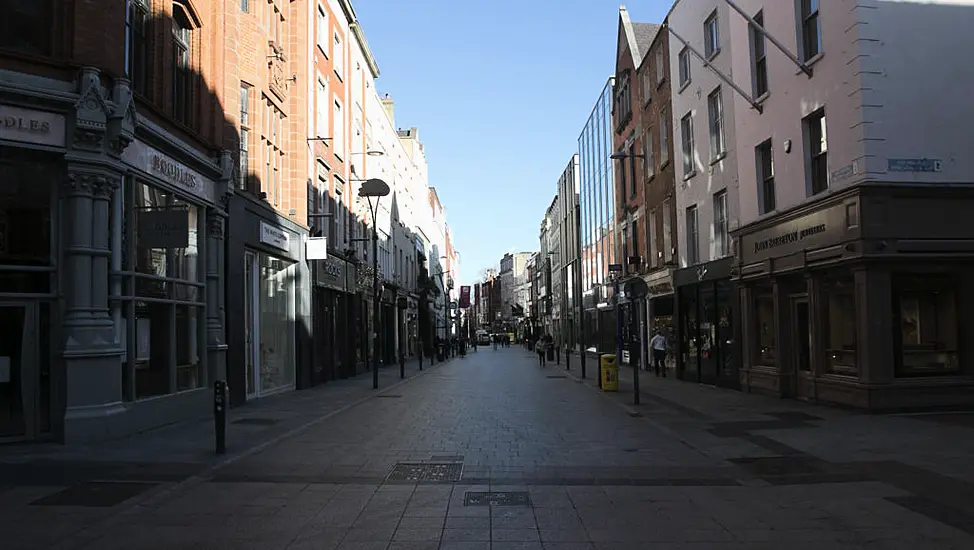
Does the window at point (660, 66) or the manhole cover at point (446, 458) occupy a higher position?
the window at point (660, 66)

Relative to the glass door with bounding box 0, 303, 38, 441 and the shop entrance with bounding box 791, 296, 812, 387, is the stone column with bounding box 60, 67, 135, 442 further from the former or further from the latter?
the shop entrance with bounding box 791, 296, 812, 387

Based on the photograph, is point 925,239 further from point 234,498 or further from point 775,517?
point 234,498

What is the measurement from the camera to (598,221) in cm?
4459

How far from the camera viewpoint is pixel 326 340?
26.5m

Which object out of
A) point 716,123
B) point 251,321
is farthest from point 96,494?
point 716,123

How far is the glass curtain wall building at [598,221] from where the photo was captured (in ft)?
133

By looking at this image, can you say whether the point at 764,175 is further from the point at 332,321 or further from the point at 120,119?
the point at 332,321

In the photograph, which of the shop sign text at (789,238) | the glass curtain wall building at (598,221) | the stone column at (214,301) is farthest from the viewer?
the glass curtain wall building at (598,221)

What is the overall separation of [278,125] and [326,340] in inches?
310

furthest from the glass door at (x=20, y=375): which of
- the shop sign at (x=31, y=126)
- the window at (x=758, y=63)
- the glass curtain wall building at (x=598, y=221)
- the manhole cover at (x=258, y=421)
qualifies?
the glass curtain wall building at (x=598, y=221)

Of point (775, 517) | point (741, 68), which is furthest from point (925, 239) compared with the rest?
point (775, 517)

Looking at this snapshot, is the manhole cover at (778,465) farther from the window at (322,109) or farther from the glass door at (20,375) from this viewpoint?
the window at (322,109)

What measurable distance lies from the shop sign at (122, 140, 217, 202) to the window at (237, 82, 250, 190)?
2.49 metres

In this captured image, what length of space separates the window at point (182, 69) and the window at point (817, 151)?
13349 mm
